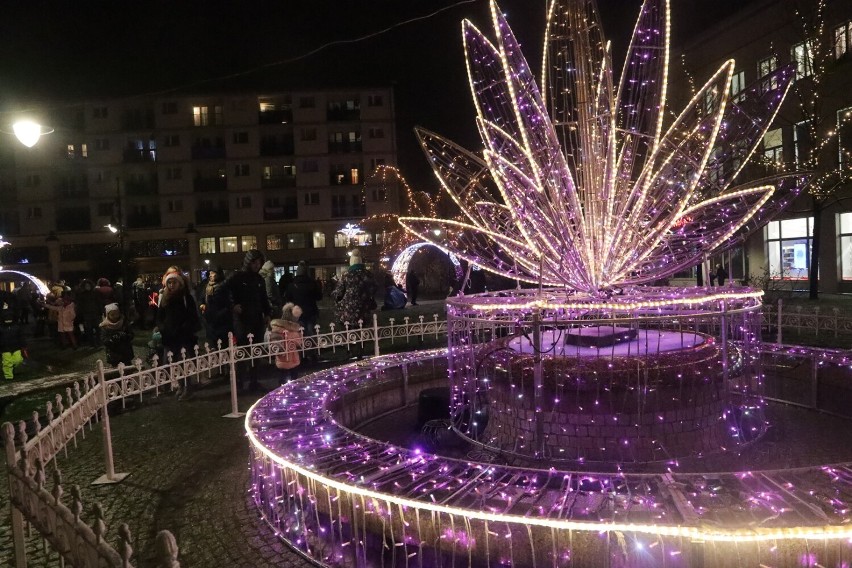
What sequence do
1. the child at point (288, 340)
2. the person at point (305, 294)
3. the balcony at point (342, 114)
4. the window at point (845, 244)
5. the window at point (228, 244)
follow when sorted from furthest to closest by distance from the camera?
the window at point (228, 244), the balcony at point (342, 114), the window at point (845, 244), the person at point (305, 294), the child at point (288, 340)

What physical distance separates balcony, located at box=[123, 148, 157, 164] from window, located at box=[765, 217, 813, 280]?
46748 mm

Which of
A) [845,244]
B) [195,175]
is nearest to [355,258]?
[845,244]

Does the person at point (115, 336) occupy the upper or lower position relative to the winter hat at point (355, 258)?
lower

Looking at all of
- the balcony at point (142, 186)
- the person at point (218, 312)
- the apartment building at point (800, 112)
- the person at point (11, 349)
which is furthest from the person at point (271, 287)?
the balcony at point (142, 186)

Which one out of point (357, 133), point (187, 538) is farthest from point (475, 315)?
point (357, 133)

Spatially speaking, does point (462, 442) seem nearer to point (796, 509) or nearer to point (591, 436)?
point (591, 436)

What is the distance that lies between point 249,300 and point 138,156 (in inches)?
1829

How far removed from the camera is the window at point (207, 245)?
51344 mm

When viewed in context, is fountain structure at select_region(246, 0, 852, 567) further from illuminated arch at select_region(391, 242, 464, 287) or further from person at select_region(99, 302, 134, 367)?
illuminated arch at select_region(391, 242, 464, 287)

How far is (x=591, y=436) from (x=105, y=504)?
532 centimetres

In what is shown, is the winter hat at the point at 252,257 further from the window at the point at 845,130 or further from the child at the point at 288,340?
the window at the point at 845,130

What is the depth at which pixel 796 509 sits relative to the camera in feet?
13.2

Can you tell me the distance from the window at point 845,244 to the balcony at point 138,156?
49.2 m

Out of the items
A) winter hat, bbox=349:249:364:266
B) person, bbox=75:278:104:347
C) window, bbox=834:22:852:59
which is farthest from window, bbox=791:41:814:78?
person, bbox=75:278:104:347
